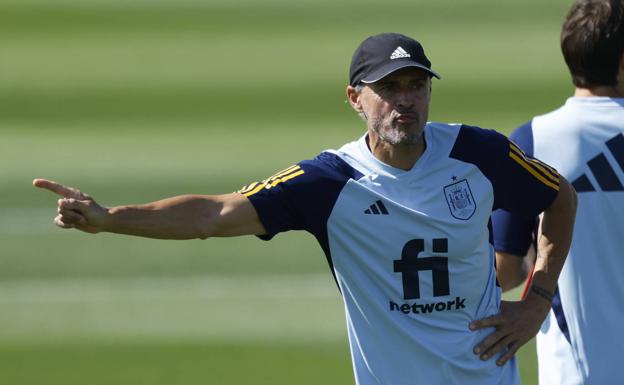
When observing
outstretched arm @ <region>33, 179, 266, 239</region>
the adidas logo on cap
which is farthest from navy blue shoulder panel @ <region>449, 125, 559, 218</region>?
outstretched arm @ <region>33, 179, 266, 239</region>

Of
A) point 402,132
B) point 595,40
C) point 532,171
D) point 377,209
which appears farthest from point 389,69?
point 595,40

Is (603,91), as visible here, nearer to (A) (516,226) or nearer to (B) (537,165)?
(B) (537,165)

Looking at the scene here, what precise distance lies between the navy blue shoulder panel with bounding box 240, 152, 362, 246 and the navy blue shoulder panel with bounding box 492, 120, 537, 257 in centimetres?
66

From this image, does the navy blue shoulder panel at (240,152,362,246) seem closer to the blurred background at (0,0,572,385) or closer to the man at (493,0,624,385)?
the man at (493,0,624,385)

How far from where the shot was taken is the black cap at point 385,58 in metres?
3.85

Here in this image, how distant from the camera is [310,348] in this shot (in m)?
7.11

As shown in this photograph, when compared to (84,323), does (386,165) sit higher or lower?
higher

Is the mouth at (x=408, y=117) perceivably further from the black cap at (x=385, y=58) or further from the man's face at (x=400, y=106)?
the black cap at (x=385, y=58)

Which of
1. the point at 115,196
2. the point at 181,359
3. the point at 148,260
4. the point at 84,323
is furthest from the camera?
the point at 115,196

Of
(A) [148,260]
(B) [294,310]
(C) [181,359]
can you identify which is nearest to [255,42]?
(A) [148,260]

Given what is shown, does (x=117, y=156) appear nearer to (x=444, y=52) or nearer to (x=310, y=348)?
(x=444, y=52)

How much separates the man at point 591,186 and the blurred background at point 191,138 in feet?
8.80

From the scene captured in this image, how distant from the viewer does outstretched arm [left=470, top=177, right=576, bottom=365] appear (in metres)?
3.96

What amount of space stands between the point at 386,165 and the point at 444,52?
792cm
